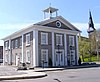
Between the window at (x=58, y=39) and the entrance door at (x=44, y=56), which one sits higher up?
the window at (x=58, y=39)

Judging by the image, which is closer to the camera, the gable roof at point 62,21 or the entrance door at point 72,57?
the gable roof at point 62,21

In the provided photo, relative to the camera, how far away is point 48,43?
1419 inches

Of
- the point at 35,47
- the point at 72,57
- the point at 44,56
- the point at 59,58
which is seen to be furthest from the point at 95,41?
the point at 35,47

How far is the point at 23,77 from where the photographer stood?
18141mm

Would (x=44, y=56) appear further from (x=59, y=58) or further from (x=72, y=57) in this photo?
(x=72, y=57)

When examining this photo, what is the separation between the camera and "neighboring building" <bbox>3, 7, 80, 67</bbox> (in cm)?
3472

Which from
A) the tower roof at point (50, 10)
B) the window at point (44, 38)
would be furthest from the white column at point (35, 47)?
the tower roof at point (50, 10)

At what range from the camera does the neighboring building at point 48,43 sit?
34719 mm

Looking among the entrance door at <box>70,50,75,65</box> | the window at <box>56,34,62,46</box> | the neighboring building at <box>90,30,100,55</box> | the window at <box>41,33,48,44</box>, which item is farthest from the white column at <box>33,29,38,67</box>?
the neighboring building at <box>90,30,100,55</box>

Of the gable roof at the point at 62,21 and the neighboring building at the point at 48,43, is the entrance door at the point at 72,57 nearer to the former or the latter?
the neighboring building at the point at 48,43

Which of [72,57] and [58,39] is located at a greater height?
[58,39]

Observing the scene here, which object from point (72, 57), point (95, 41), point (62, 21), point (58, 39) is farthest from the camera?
point (95, 41)

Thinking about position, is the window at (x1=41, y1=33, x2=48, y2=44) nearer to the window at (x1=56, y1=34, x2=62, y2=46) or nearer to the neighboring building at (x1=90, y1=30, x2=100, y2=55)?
the window at (x1=56, y1=34, x2=62, y2=46)

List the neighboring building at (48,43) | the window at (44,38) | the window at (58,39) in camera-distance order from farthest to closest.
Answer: the window at (58,39) < the window at (44,38) < the neighboring building at (48,43)
